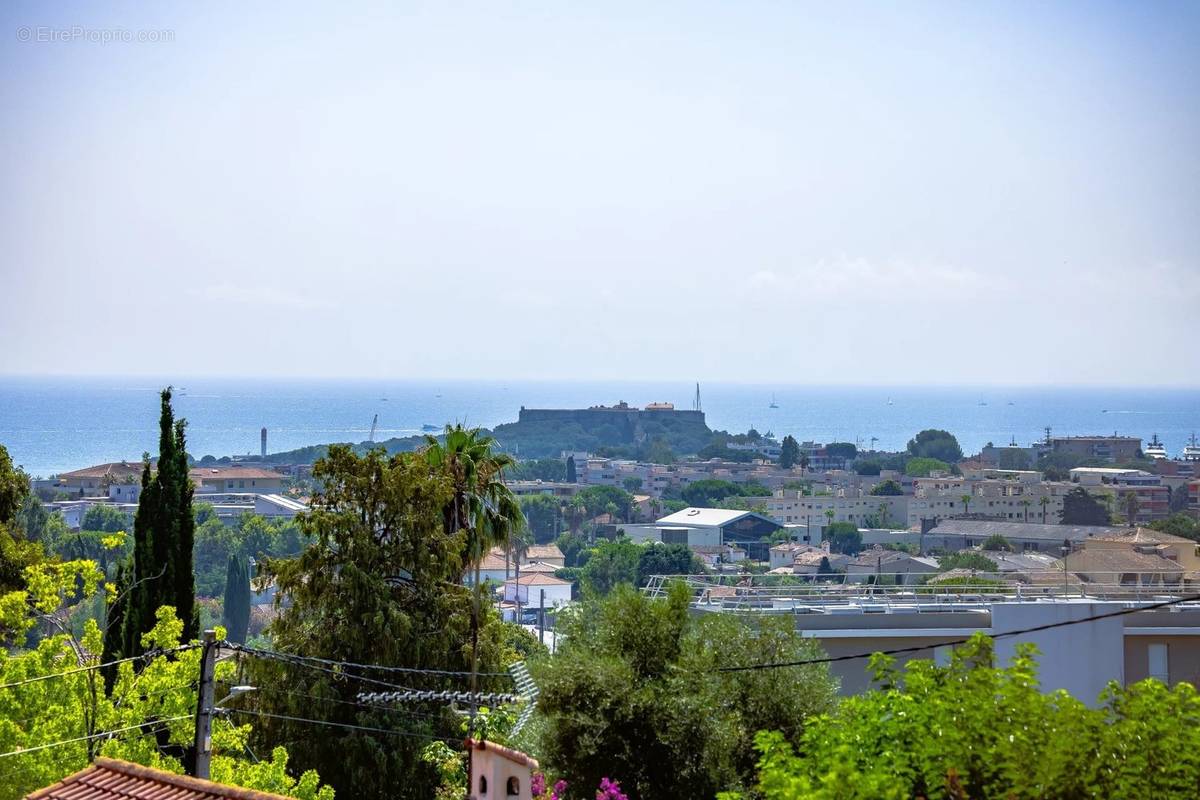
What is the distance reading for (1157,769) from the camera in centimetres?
750

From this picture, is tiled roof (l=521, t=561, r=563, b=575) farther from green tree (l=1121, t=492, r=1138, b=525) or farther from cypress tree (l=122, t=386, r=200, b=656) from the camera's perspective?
cypress tree (l=122, t=386, r=200, b=656)

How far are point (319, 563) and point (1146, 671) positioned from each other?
33.1 feet

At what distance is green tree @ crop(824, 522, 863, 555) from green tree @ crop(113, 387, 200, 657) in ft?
415

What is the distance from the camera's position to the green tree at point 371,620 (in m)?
16.8

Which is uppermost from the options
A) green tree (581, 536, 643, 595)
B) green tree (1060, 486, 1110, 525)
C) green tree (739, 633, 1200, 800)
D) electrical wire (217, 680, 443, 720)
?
green tree (739, 633, 1200, 800)

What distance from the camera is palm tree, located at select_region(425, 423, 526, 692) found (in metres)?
18.7

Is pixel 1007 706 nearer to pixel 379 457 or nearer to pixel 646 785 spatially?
pixel 646 785

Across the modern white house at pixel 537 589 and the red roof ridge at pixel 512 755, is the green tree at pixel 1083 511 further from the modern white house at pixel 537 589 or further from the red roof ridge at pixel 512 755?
the red roof ridge at pixel 512 755

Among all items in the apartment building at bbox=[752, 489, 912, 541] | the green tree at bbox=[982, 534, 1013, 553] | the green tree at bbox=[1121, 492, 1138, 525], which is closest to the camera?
the green tree at bbox=[982, 534, 1013, 553]

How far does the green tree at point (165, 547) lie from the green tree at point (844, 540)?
126595 mm

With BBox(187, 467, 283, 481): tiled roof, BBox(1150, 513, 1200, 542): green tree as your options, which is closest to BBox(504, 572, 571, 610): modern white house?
BBox(1150, 513, 1200, 542): green tree

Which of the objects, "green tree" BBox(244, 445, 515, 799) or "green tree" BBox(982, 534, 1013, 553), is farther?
"green tree" BBox(982, 534, 1013, 553)

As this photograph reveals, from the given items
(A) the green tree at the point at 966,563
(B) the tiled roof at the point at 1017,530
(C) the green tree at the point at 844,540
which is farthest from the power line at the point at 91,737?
(C) the green tree at the point at 844,540

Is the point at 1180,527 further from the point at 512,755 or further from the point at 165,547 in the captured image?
the point at 512,755
